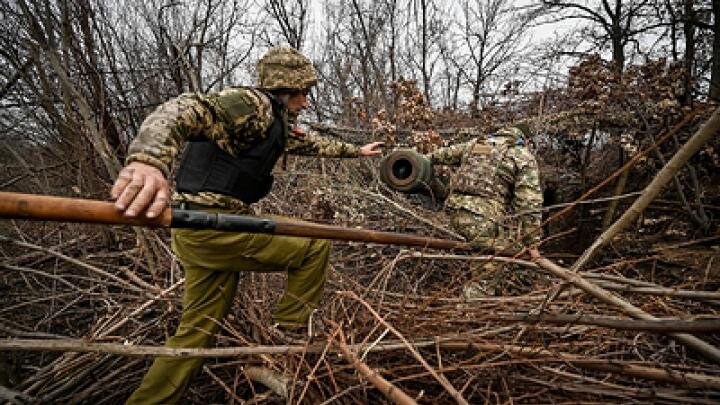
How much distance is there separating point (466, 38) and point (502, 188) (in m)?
13.3

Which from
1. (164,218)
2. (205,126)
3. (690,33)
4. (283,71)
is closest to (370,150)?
(283,71)

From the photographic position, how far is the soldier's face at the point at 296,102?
247 centimetres

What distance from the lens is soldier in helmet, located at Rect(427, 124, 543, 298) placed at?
11.9 ft

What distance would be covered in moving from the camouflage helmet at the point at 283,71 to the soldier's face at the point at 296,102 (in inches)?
2.5

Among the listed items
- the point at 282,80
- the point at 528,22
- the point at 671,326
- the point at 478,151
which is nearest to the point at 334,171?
the point at 478,151

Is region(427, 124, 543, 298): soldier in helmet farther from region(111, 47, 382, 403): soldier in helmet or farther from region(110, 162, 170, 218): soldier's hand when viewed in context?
region(110, 162, 170, 218): soldier's hand

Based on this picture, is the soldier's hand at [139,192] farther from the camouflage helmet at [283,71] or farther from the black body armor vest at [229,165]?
the camouflage helmet at [283,71]

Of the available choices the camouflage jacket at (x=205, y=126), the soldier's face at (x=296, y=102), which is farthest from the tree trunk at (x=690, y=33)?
the camouflage jacket at (x=205, y=126)

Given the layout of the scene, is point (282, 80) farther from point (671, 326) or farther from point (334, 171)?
point (334, 171)

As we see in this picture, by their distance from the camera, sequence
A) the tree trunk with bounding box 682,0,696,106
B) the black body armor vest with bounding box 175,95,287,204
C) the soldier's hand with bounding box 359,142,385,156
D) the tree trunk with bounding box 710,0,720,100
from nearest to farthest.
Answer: the black body armor vest with bounding box 175,95,287,204
the soldier's hand with bounding box 359,142,385,156
the tree trunk with bounding box 710,0,720,100
the tree trunk with bounding box 682,0,696,106

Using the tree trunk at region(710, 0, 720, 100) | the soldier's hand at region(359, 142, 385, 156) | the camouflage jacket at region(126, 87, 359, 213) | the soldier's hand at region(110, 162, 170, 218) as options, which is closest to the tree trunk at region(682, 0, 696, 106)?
the tree trunk at region(710, 0, 720, 100)

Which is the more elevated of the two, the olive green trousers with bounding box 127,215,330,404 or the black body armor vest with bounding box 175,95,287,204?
the black body armor vest with bounding box 175,95,287,204

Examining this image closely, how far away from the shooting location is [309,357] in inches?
64.4

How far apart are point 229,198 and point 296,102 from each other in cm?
79
